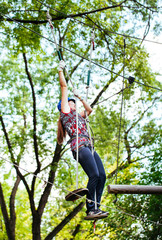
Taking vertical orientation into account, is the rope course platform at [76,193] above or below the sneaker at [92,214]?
above

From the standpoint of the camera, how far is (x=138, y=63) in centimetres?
731

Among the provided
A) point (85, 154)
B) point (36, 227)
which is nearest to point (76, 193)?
point (85, 154)

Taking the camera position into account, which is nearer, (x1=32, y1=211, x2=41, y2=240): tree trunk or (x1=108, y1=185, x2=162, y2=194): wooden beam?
(x1=108, y1=185, x2=162, y2=194): wooden beam

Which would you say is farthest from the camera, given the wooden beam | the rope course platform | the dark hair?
the dark hair

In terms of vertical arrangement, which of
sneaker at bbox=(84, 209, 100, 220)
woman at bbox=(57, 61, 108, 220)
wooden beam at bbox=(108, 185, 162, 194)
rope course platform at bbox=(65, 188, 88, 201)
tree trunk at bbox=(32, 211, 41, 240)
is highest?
woman at bbox=(57, 61, 108, 220)

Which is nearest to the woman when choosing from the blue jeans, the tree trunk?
the blue jeans

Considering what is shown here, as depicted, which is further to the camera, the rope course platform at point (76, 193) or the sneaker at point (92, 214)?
the sneaker at point (92, 214)

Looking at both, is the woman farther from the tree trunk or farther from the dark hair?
the tree trunk

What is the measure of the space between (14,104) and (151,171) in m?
4.70

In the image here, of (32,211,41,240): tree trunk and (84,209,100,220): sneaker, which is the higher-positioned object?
(84,209,100,220): sneaker

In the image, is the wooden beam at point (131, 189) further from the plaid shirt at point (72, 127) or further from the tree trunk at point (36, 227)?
the tree trunk at point (36, 227)

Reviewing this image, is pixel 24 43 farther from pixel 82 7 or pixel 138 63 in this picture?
pixel 138 63

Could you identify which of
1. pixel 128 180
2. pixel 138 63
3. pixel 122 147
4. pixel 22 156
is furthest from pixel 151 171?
pixel 22 156

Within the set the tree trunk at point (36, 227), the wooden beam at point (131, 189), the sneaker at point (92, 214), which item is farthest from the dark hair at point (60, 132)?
the tree trunk at point (36, 227)
